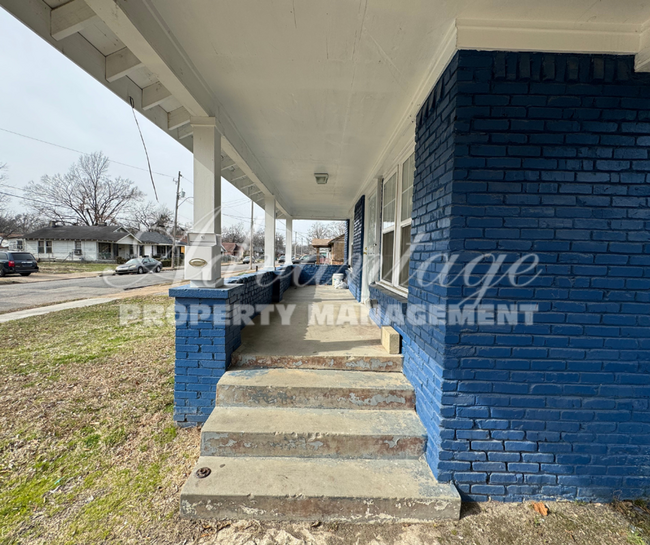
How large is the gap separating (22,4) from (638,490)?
4539 millimetres

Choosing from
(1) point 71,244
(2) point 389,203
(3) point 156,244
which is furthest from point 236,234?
(2) point 389,203

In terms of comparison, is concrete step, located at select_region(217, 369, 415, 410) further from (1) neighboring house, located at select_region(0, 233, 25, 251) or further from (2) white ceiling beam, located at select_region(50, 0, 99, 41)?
(1) neighboring house, located at select_region(0, 233, 25, 251)

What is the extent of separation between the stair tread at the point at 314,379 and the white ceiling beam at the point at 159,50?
2289mm

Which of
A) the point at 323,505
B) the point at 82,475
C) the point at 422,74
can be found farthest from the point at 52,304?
the point at 422,74

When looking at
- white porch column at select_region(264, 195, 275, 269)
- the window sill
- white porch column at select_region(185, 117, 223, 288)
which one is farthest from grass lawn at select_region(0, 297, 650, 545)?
white porch column at select_region(264, 195, 275, 269)

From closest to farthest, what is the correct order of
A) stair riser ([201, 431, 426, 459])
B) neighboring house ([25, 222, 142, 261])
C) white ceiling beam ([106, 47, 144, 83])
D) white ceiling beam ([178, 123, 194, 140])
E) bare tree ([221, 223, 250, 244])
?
1. stair riser ([201, 431, 426, 459])
2. white ceiling beam ([106, 47, 144, 83])
3. white ceiling beam ([178, 123, 194, 140])
4. neighboring house ([25, 222, 142, 261])
5. bare tree ([221, 223, 250, 244])

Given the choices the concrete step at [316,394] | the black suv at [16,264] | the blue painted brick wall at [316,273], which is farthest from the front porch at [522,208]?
the black suv at [16,264]

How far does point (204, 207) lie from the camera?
2744 mm

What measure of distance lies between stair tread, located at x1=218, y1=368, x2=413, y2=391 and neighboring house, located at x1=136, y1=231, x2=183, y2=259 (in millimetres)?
35363

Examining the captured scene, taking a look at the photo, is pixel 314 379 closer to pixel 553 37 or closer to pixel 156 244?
pixel 553 37

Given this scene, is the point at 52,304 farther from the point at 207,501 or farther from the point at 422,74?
the point at 422,74

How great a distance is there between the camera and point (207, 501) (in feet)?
5.59

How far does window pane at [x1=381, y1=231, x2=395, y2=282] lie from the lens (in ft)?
13.6

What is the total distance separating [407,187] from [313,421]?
267cm
